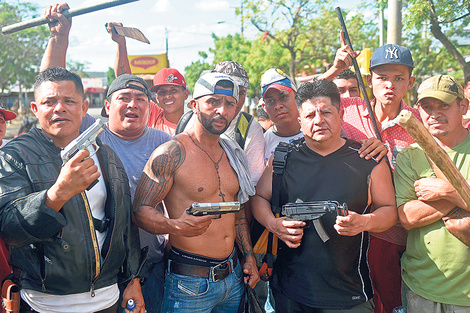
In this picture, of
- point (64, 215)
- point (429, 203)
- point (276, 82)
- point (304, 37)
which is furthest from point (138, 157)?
point (304, 37)

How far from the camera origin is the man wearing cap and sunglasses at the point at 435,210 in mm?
2775

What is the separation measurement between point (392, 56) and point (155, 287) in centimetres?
305

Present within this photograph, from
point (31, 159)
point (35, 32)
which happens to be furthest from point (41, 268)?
point (35, 32)

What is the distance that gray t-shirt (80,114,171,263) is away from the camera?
130 inches

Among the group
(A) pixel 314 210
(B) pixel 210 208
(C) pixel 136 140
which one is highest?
(C) pixel 136 140

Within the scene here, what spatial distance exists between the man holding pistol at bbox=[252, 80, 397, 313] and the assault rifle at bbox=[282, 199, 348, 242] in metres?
0.02

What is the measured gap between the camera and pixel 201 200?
9.92ft

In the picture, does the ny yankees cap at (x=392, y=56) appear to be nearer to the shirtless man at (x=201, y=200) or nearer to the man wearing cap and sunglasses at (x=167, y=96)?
the shirtless man at (x=201, y=200)

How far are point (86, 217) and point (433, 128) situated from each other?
2.64 meters

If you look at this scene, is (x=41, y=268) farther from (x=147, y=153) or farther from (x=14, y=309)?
(x=147, y=153)

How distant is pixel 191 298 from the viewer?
2932 mm

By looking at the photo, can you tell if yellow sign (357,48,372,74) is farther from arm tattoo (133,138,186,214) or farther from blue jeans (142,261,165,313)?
blue jeans (142,261,165,313)

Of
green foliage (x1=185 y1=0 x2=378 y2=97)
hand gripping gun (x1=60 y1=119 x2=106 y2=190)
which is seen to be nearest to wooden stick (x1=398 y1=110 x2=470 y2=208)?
hand gripping gun (x1=60 y1=119 x2=106 y2=190)

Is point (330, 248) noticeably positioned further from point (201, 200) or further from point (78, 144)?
point (78, 144)
